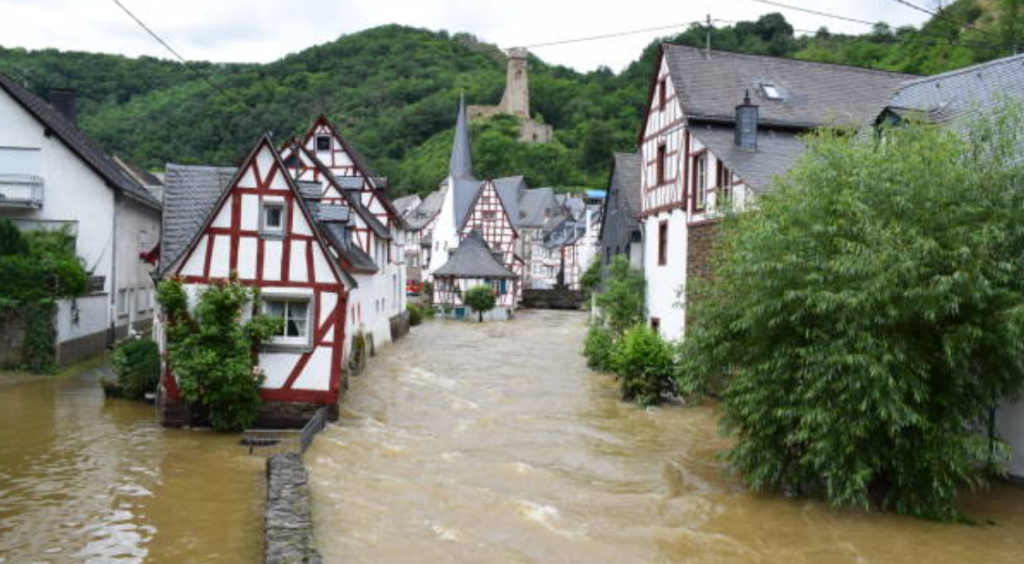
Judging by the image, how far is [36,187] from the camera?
2397 centimetres

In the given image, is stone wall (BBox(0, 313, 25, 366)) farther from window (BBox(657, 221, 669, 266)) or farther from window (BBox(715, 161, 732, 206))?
window (BBox(715, 161, 732, 206))

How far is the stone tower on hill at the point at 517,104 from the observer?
12150 cm

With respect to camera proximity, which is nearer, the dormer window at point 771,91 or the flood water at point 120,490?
the flood water at point 120,490

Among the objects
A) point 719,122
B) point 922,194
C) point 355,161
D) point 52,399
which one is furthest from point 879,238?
point 355,161

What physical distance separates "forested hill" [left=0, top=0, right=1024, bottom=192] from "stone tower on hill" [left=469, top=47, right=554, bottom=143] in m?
2.85

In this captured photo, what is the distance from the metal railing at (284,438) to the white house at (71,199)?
31.2ft

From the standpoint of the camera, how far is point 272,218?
15875 mm

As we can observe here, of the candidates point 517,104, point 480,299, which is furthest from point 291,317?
point 517,104

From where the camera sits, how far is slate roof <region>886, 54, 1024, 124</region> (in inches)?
617

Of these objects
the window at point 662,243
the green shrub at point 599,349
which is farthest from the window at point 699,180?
the green shrub at point 599,349

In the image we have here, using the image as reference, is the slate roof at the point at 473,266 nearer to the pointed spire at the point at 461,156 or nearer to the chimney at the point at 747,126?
the pointed spire at the point at 461,156

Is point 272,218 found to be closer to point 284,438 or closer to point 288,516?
point 284,438

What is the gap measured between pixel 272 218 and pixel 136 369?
5200 millimetres

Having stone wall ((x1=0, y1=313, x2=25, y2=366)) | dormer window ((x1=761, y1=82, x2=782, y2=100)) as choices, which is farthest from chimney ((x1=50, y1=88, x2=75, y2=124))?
dormer window ((x1=761, y1=82, x2=782, y2=100))
